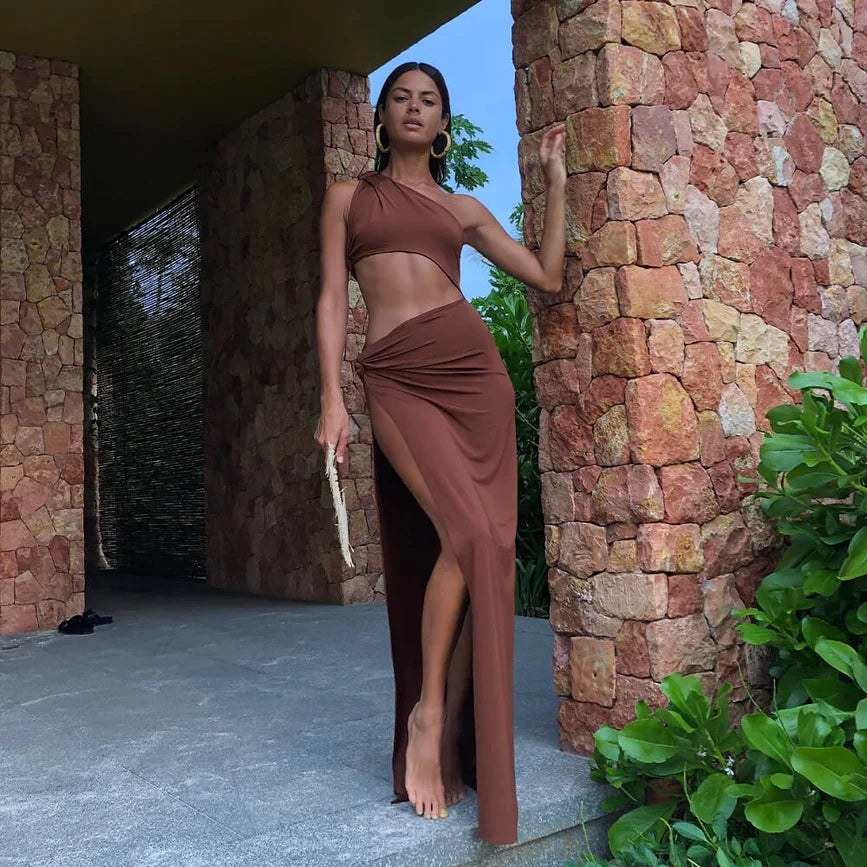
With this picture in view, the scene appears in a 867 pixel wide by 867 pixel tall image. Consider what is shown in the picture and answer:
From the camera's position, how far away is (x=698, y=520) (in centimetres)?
A: 238

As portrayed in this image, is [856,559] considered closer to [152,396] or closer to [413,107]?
[413,107]

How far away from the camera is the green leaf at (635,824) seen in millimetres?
2086

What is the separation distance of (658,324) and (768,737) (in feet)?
3.25

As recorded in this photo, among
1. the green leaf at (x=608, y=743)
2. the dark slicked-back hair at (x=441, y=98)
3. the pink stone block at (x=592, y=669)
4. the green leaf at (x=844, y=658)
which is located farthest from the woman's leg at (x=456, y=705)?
the dark slicked-back hair at (x=441, y=98)

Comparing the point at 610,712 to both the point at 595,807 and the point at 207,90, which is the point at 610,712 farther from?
the point at 207,90

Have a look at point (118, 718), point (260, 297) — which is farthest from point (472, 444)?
point (260, 297)

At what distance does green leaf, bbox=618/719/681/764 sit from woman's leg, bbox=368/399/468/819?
42cm

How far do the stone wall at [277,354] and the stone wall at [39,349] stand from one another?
47.2 inches

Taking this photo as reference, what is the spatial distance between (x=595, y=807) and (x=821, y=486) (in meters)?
0.92

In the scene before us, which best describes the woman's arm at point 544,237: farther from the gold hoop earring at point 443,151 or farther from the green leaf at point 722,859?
the green leaf at point 722,859

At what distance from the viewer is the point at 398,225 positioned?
2141 mm

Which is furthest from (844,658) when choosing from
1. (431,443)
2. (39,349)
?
(39,349)

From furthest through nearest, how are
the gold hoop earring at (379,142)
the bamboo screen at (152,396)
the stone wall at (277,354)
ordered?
the bamboo screen at (152,396), the stone wall at (277,354), the gold hoop earring at (379,142)

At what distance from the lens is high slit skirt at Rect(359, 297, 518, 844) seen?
6.23ft
